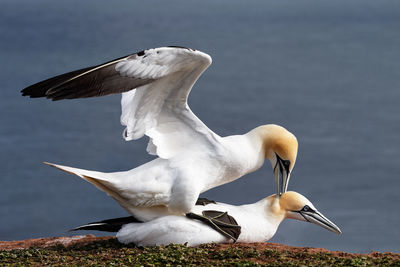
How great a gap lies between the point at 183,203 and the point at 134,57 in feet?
7.21

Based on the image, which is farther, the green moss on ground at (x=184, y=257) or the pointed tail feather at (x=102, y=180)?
the pointed tail feather at (x=102, y=180)

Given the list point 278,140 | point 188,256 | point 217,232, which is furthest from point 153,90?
point 188,256

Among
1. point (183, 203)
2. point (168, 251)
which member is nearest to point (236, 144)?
point (183, 203)

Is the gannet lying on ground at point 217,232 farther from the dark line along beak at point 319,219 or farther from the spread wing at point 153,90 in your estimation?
the spread wing at point 153,90

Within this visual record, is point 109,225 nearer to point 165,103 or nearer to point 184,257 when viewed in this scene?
point 184,257

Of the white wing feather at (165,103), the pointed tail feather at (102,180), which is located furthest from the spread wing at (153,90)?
the pointed tail feather at (102,180)

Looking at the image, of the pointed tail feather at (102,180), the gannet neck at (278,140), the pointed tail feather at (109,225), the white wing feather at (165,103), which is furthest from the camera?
the gannet neck at (278,140)

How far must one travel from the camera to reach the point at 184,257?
9.56 meters

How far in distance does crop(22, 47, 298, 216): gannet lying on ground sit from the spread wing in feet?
0.04

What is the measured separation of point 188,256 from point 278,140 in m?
2.45

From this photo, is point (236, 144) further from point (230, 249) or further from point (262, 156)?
point (230, 249)

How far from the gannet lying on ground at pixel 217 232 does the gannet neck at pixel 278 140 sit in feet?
2.41

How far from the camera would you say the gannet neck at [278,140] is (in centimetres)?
1107

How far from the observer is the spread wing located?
9438 mm
